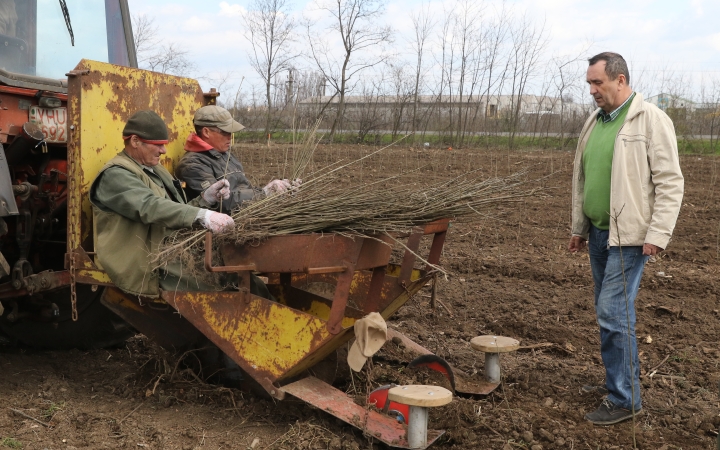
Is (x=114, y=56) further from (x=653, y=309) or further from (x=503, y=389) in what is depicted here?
(x=653, y=309)

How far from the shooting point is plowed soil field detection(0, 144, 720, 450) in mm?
3219

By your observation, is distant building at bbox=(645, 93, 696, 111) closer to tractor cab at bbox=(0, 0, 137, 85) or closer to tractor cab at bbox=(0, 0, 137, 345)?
tractor cab at bbox=(0, 0, 137, 85)

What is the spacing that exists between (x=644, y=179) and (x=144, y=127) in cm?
236

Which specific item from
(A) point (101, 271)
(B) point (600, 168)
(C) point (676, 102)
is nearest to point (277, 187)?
(A) point (101, 271)

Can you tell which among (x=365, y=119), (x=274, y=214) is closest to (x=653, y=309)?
(x=274, y=214)

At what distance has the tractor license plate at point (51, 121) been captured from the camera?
3686 mm

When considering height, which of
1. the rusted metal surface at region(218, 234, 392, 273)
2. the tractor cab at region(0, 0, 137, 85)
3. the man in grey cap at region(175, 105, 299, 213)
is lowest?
the rusted metal surface at region(218, 234, 392, 273)

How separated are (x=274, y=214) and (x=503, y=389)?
5.02 feet

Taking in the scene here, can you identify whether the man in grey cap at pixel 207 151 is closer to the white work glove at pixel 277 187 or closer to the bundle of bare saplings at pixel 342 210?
the white work glove at pixel 277 187

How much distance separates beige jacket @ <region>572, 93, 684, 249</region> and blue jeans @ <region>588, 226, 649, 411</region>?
11 centimetres

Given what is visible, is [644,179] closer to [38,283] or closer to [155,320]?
[155,320]

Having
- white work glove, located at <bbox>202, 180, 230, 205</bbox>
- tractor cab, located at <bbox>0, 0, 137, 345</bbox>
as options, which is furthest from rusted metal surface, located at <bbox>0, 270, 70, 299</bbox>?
white work glove, located at <bbox>202, 180, 230, 205</bbox>

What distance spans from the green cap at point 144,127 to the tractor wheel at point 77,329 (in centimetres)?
121

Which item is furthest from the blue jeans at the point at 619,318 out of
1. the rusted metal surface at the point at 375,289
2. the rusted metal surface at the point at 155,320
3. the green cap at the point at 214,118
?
the green cap at the point at 214,118
